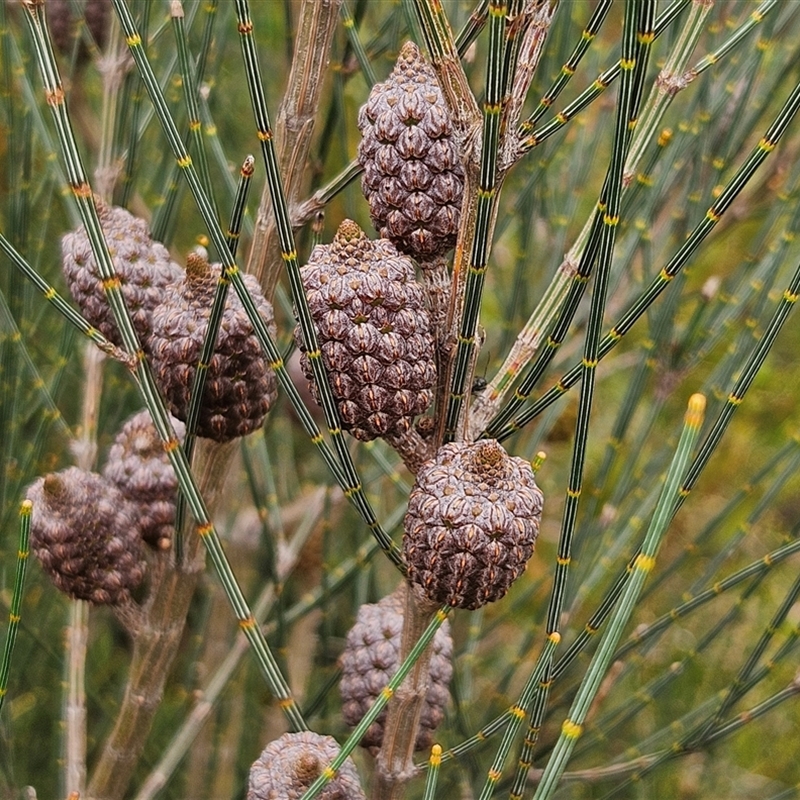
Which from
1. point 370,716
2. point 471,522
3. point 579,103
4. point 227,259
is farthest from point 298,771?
point 579,103

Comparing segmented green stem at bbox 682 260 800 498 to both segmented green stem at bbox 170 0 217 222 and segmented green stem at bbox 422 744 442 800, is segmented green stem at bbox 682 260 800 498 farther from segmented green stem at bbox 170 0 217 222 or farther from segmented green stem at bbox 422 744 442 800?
segmented green stem at bbox 170 0 217 222

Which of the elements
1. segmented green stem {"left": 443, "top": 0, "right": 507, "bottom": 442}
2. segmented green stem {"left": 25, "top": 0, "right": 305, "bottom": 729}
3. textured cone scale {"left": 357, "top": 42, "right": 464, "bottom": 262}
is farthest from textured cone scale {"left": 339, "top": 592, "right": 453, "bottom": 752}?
textured cone scale {"left": 357, "top": 42, "right": 464, "bottom": 262}

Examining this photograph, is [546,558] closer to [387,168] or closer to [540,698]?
[540,698]

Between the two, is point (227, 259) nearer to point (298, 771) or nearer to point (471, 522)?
point (471, 522)

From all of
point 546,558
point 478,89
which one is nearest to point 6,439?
point 478,89

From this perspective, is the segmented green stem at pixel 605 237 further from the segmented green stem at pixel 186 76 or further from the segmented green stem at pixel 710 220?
the segmented green stem at pixel 186 76

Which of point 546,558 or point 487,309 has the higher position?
point 487,309
